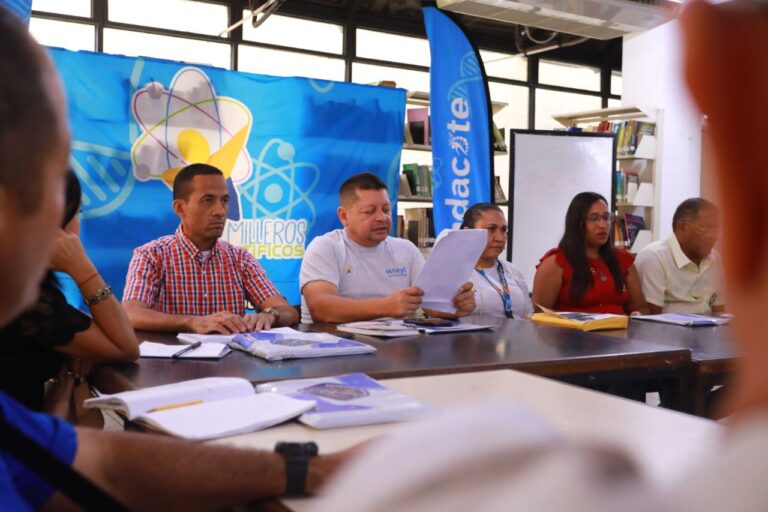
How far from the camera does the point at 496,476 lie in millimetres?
150

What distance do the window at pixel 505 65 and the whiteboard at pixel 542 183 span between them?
3.27 metres

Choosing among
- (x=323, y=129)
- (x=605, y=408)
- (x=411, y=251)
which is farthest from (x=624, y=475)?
(x=323, y=129)

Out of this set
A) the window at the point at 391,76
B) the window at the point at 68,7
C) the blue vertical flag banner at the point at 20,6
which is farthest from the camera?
the window at the point at 391,76

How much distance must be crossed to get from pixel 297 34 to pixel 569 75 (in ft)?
13.0

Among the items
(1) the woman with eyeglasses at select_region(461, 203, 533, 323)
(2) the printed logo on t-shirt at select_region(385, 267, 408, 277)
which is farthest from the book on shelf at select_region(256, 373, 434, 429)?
(1) the woman with eyeglasses at select_region(461, 203, 533, 323)

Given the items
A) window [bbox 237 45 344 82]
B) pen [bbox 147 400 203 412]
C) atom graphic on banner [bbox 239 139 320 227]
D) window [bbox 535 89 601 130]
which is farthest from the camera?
window [bbox 535 89 601 130]

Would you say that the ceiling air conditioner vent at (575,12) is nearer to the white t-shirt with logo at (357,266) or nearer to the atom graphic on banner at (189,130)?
the white t-shirt with logo at (357,266)

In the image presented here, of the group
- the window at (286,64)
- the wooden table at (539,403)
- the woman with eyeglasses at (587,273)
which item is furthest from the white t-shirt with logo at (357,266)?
the window at (286,64)

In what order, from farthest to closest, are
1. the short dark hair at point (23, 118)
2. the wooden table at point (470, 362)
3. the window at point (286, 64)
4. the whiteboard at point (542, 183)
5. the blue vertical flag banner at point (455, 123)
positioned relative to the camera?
1. the window at point (286, 64)
2. the whiteboard at point (542, 183)
3. the blue vertical flag banner at point (455, 123)
4. the wooden table at point (470, 362)
5. the short dark hair at point (23, 118)

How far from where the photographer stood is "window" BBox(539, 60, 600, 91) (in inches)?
381

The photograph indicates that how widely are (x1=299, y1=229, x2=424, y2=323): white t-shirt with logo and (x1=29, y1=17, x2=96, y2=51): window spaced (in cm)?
479

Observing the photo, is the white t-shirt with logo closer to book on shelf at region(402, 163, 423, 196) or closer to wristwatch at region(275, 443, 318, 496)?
wristwatch at region(275, 443, 318, 496)

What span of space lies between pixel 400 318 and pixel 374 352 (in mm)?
869

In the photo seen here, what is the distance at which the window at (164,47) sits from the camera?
282 inches
